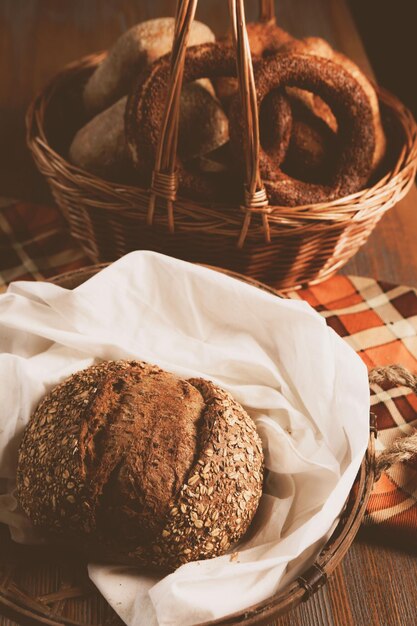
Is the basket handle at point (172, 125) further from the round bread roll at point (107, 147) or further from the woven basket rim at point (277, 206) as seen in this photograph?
the round bread roll at point (107, 147)

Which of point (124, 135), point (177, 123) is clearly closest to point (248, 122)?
point (177, 123)

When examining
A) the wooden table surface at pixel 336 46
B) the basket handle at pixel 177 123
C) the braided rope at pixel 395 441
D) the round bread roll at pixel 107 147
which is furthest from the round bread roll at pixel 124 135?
the braided rope at pixel 395 441

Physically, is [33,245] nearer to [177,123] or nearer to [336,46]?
[177,123]

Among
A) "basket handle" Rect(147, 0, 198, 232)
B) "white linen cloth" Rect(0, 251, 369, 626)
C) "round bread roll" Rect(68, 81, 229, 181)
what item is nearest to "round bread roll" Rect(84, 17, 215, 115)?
"round bread roll" Rect(68, 81, 229, 181)

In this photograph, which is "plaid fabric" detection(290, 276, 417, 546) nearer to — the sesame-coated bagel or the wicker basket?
the wicker basket

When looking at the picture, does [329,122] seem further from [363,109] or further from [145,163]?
[145,163]

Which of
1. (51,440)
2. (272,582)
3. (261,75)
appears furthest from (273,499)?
(261,75)
